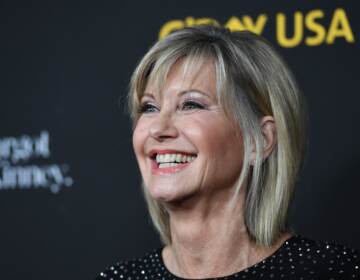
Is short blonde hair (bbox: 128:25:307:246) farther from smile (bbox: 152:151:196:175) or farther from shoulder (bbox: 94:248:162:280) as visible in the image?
shoulder (bbox: 94:248:162:280)

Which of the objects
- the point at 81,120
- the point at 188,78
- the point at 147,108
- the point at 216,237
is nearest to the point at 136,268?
the point at 216,237

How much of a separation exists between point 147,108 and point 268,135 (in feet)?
0.93

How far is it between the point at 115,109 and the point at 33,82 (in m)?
0.29

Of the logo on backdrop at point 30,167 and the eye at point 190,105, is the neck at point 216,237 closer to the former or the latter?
the eye at point 190,105

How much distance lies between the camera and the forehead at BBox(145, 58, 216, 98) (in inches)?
Answer: 69.1

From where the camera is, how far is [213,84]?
1.76 metres

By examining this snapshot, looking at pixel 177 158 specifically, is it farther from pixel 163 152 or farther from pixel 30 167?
pixel 30 167

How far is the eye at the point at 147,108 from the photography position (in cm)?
183

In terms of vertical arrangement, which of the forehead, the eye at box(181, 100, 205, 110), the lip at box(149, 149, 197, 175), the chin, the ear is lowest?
the chin

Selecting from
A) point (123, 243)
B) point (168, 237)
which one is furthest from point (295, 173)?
point (123, 243)

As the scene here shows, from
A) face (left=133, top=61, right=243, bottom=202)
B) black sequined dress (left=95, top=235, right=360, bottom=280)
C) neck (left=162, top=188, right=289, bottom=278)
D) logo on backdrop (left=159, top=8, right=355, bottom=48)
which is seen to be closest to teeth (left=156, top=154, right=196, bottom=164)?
face (left=133, top=61, right=243, bottom=202)

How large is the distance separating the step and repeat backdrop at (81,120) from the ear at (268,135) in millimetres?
498

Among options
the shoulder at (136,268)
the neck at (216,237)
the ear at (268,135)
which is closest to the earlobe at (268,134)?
the ear at (268,135)

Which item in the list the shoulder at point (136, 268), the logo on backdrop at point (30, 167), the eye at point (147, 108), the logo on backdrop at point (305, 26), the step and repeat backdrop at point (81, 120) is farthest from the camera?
the logo on backdrop at point (30, 167)
